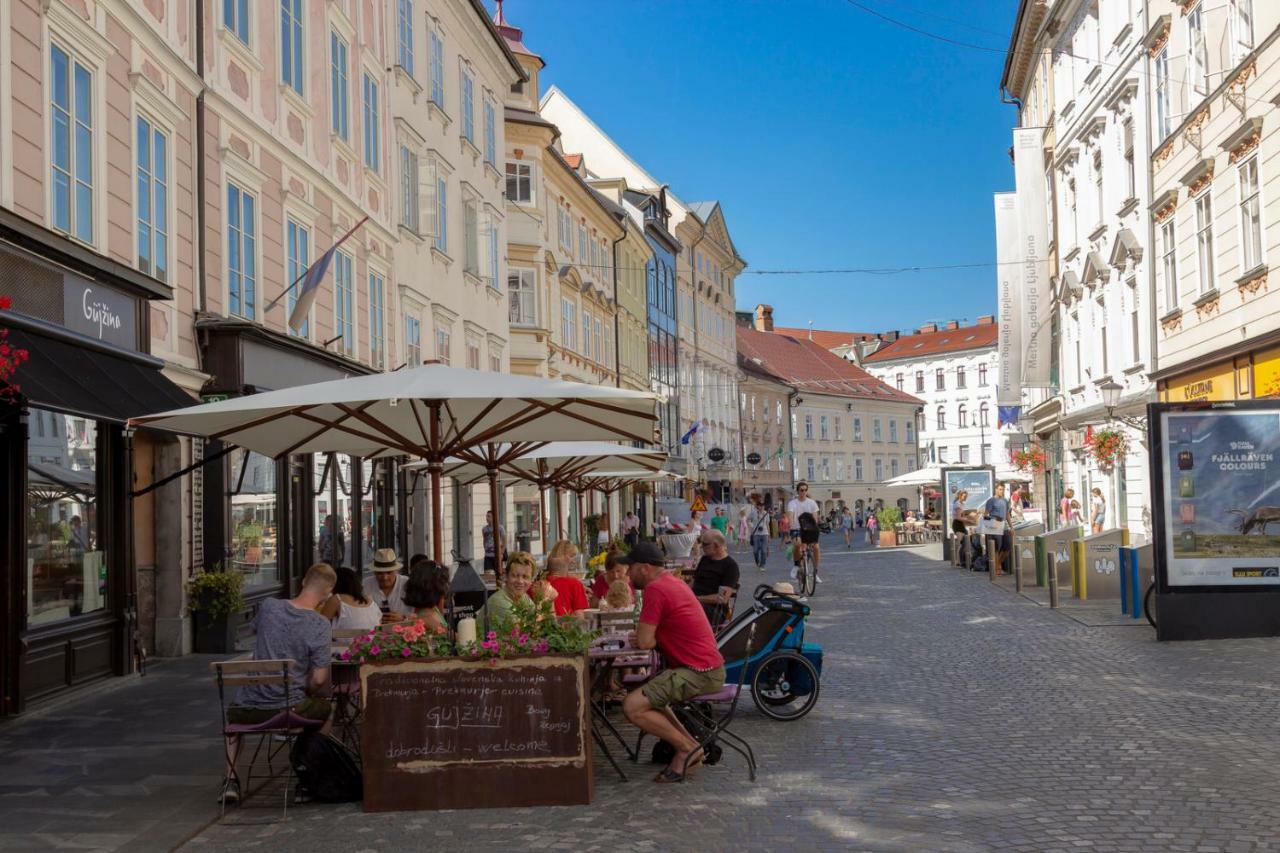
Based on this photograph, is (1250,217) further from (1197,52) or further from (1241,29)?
(1197,52)

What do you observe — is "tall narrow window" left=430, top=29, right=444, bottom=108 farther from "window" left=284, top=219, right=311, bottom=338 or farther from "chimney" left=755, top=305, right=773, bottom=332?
"chimney" left=755, top=305, right=773, bottom=332

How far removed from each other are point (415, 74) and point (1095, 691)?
1911 centimetres

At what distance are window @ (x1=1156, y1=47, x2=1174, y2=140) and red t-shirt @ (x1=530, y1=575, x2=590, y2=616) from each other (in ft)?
53.8

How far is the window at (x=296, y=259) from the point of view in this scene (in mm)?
18875

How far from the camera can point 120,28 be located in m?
13.7

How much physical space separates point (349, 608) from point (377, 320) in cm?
1365

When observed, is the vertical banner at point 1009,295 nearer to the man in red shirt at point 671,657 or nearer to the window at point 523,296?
the window at point 523,296

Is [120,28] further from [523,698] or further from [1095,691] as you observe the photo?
[1095,691]

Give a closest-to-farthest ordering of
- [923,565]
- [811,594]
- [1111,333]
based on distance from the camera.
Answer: [811,594]
[1111,333]
[923,565]

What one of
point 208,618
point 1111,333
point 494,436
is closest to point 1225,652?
A: point 494,436

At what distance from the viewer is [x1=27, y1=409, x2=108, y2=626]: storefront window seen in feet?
38.0

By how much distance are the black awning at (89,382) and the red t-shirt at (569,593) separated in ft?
12.6

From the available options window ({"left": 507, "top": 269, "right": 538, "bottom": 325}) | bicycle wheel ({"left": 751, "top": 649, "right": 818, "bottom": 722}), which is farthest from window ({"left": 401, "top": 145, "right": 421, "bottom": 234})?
bicycle wheel ({"left": 751, "top": 649, "right": 818, "bottom": 722})

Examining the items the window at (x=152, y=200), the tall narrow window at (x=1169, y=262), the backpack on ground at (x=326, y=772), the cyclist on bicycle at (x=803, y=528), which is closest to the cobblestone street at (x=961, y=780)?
the backpack on ground at (x=326, y=772)
